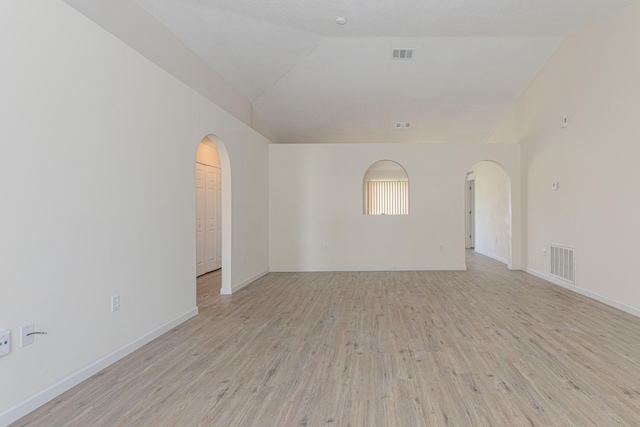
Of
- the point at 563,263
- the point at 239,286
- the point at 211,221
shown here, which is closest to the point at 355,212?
the point at 239,286

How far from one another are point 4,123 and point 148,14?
222cm

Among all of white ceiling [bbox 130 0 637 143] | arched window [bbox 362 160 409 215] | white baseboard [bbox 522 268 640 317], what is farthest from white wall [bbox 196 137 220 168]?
white baseboard [bbox 522 268 640 317]

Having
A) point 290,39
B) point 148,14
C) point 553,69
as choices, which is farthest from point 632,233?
point 148,14

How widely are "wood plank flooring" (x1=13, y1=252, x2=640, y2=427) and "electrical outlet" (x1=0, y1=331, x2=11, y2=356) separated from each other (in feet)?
1.39

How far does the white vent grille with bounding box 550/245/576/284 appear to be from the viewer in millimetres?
4836

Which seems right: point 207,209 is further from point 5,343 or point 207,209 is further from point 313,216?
point 5,343

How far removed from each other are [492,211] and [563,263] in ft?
10.5

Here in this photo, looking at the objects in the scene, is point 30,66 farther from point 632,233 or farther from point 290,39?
point 632,233

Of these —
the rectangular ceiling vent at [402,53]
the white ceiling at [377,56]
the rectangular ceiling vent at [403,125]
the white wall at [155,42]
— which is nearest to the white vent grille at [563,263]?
the white ceiling at [377,56]

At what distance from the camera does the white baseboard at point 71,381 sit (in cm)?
187

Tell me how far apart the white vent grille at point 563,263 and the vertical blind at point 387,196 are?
16.7 feet

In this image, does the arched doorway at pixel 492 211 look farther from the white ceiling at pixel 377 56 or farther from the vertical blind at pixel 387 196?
the vertical blind at pixel 387 196

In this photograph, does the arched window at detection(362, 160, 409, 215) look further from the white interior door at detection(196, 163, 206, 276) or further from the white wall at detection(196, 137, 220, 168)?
the white interior door at detection(196, 163, 206, 276)

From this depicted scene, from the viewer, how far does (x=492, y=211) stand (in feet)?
26.7
